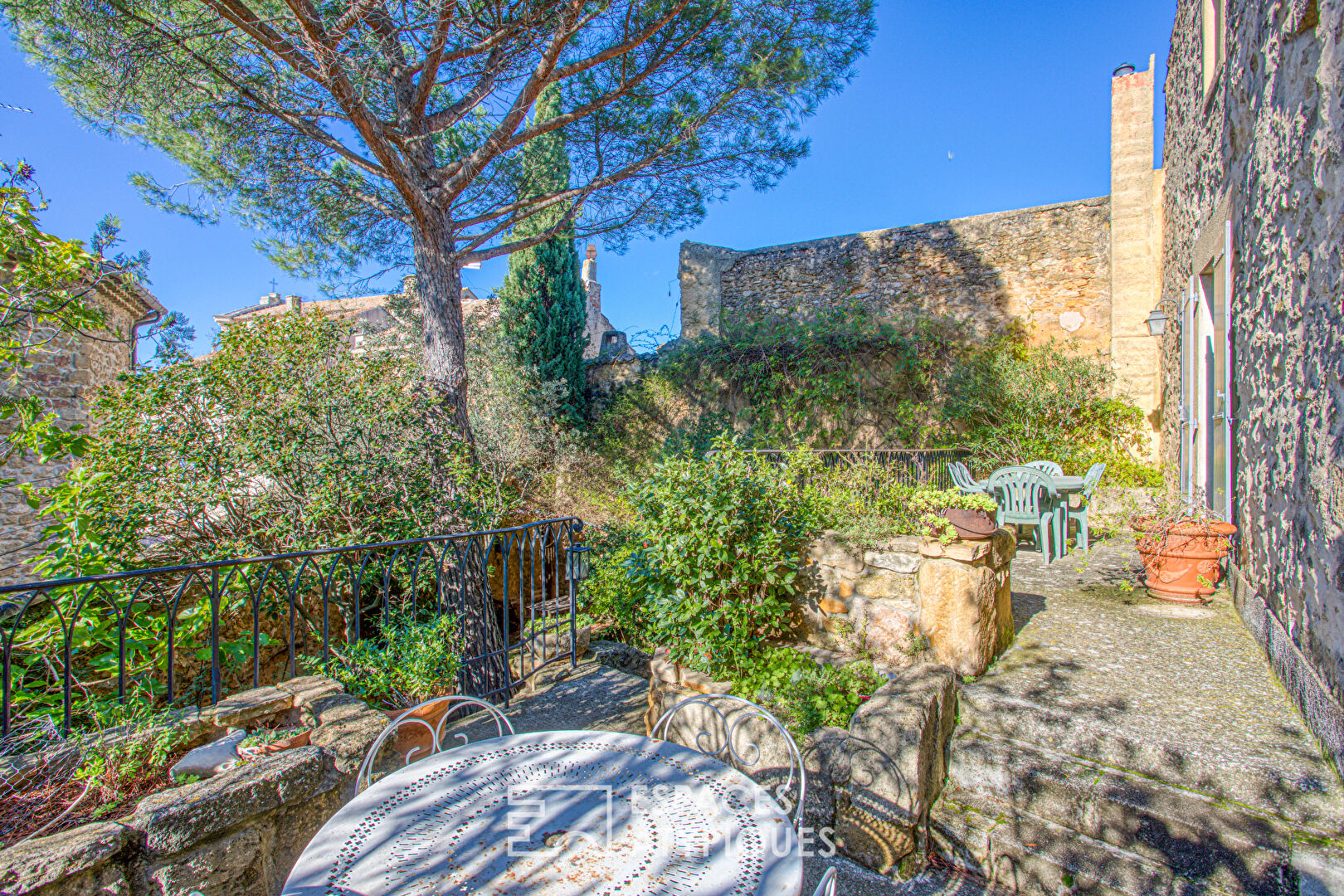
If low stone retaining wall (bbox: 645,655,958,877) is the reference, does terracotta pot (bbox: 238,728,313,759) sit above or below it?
above

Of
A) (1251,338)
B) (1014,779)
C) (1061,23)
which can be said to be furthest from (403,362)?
(1061,23)

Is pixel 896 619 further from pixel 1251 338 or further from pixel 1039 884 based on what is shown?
pixel 1251 338

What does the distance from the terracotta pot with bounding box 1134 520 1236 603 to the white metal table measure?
384 centimetres

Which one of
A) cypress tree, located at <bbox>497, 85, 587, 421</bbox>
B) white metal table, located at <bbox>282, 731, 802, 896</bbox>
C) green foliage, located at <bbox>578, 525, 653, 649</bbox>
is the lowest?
green foliage, located at <bbox>578, 525, 653, 649</bbox>

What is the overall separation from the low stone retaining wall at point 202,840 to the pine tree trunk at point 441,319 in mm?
3619

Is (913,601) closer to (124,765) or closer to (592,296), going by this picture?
(124,765)

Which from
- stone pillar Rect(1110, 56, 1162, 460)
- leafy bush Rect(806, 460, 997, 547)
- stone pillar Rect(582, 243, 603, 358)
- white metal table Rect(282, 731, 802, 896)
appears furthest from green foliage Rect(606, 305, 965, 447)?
stone pillar Rect(582, 243, 603, 358)

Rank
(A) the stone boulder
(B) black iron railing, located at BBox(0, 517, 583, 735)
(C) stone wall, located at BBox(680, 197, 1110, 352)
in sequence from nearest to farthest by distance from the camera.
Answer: (A) the stone boulder → (B) black iron railing, located at BBox(0, 517, 583, 735) → (C) stone wall, located at BBox(680, 197, 1110, 352)

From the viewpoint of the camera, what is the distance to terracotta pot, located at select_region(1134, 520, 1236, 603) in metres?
3.75

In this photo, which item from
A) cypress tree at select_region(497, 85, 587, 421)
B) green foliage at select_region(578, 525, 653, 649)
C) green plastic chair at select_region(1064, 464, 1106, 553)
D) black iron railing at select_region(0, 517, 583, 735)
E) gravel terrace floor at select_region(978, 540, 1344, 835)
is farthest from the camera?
cypress tree at select_region(497, 85, 587, 421)

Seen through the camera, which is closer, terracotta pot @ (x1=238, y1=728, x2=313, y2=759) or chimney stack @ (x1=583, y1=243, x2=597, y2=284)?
terracotta pot @ (x1=238, y1=728, x2=313, y2=759)

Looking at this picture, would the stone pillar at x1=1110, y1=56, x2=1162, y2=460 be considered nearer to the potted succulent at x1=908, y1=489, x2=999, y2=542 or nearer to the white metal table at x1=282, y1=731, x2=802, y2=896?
the potted succulent at x1=908, y1=489, x2=999, y2=542

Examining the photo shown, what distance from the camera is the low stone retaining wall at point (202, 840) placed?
142 centimetres

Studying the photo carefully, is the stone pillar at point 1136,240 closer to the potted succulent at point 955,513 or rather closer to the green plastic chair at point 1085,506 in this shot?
the green plastic chair at point 1085,506
